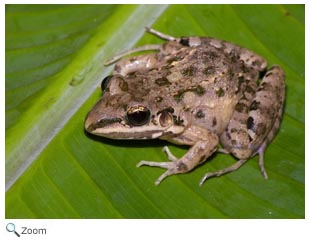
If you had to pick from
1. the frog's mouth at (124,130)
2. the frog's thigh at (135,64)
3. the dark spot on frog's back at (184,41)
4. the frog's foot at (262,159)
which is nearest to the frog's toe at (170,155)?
the frog's mouth at (124,130)

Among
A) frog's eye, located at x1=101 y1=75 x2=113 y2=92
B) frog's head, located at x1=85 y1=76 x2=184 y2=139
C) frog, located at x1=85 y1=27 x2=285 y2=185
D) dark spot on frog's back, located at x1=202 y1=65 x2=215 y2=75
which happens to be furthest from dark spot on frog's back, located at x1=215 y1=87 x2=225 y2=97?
frog's eye, located at x1=101 y1=75 x2=113 y2=92

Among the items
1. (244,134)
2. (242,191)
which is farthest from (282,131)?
(242,191)

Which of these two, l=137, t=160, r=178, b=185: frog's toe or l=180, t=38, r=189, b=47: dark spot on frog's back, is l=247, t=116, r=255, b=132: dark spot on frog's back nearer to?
l=137, t=160, r=178, b=185: frog's toe

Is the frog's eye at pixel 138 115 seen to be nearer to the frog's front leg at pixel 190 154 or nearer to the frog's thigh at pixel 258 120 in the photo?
the frog's front leg at pixel 190 154

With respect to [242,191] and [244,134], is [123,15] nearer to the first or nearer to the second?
[244,134]

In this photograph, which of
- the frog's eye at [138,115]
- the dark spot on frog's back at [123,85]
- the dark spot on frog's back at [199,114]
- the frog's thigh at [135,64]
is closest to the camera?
the frog's eye at [138,115]
